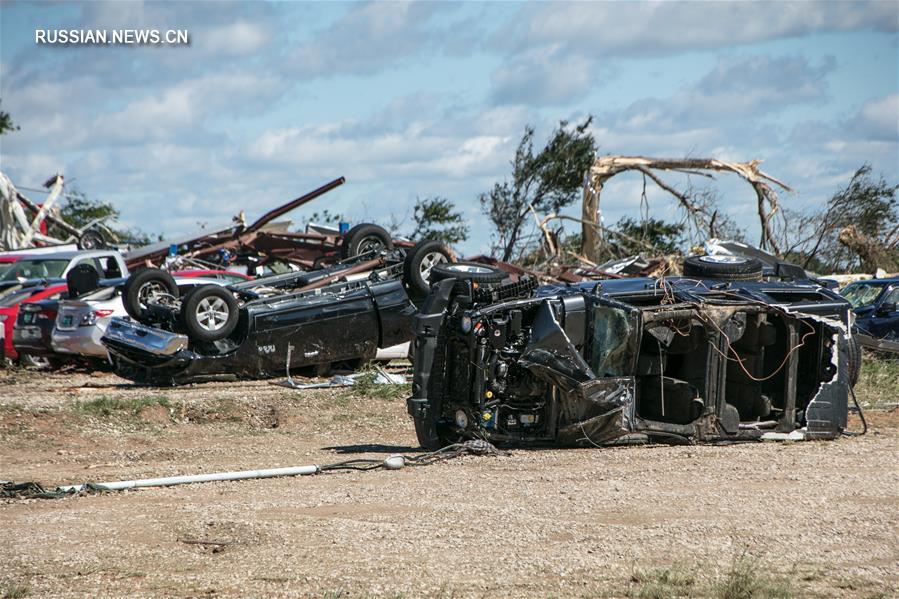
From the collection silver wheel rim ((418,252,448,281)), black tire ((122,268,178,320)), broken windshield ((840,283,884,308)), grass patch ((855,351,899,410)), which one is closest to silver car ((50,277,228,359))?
black tire ((122,268,178,320))

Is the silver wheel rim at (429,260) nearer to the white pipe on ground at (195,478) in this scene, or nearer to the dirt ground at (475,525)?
the dirt ground at (475,525)

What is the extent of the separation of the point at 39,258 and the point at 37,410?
8.76 m

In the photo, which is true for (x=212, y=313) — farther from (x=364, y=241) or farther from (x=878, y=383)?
(x=878, y=383)

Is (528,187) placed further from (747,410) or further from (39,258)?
(747,410)

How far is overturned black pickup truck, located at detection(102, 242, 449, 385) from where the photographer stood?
1453 cm

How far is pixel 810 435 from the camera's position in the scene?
10336 millimetres

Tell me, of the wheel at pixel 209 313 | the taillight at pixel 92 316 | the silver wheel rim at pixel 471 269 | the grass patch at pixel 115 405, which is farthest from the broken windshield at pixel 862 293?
the taillight at pixel 92 316

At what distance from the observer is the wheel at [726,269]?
11.0 meters

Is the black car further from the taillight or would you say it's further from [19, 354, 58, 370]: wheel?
[19, 354, 58, 370]: wheel

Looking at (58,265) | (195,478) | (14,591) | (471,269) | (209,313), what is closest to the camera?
(14,591)

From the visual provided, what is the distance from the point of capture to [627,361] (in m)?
9.74

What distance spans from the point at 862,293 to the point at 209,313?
1110 centimetres

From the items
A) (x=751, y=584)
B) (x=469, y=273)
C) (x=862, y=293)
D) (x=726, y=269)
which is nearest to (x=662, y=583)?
(x=751, y=584)

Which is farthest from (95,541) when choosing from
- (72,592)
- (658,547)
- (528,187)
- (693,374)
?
(528,187)
